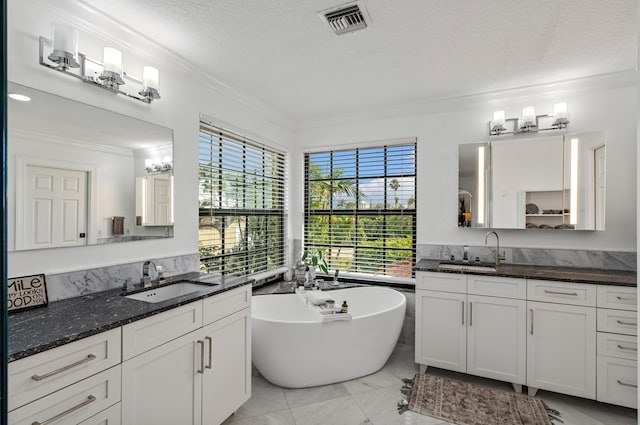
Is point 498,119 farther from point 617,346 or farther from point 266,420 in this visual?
point 266,420

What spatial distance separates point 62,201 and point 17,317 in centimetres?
59

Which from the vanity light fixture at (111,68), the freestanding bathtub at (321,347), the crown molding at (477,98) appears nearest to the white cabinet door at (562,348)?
the freestanding bathtub at (321,347)

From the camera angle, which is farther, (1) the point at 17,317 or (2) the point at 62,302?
(2) the point at 62,302

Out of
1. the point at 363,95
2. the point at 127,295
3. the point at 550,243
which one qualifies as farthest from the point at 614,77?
the point at 127,295

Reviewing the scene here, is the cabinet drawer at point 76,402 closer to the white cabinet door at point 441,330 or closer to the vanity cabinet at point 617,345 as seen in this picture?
the white cabinet door at point 441,330

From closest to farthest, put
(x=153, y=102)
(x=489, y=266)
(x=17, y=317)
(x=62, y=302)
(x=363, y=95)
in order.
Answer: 1. (x=17, y=317)
2. (x=62, y=302)
3. (x=153, y=102)
4. (x=489, y=266)
5. (x=363, y=95)

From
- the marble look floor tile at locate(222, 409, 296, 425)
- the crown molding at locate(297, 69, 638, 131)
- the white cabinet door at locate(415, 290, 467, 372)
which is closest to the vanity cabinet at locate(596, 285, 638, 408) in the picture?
the white cabinet door at locate(415, 290, 467, 372)

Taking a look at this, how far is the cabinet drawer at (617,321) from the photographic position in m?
2.22

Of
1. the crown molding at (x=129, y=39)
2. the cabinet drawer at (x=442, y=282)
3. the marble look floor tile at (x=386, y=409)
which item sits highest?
the crown molding at (x=129, y=39)

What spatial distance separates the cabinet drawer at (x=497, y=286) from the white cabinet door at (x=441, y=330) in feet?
0.40

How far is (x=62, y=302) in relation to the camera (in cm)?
166

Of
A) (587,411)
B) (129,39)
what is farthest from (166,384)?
(587,411)

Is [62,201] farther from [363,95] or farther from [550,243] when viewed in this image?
[550,243]

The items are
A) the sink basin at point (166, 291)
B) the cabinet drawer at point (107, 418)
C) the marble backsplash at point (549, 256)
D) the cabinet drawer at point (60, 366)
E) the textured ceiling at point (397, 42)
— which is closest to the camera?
the cabinet drawer at point (60, 366)
